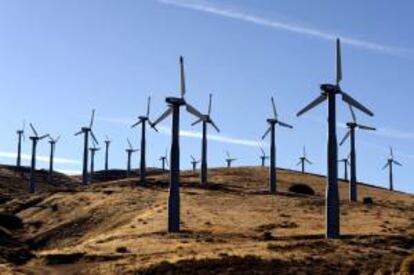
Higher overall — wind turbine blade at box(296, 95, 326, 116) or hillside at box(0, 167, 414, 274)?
wind turbine blade at box(296, 95, 326, 116)

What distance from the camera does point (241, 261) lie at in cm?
A: 7806

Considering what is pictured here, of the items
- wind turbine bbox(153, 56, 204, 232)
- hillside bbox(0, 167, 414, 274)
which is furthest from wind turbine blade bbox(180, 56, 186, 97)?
hillside bbox(0, 167, 414, 274)

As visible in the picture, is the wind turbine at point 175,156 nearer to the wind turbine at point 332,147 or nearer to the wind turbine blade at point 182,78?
the wind turbine blade at point 182,78

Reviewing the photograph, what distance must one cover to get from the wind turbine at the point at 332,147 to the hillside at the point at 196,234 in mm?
2614

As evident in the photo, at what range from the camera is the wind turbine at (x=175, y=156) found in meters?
107

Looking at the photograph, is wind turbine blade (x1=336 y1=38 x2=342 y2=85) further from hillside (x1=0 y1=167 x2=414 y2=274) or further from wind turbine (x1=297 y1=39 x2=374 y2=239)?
hillside (x1=0 y1=167 x2=414 y2=274)

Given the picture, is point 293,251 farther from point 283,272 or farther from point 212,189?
point 212,189

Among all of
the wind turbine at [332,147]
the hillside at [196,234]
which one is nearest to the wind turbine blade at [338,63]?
the wind turbine at [332,147]

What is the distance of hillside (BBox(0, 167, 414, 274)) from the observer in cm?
7950

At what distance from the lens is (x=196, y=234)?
102 m

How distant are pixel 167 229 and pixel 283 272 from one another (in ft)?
113

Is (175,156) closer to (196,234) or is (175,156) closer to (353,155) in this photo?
(196,234)

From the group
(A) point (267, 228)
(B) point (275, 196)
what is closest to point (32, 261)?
(A) point (267, 228)

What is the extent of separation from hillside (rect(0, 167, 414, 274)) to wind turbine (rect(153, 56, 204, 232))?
219 centimetres
